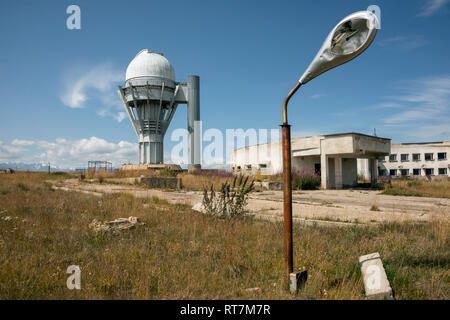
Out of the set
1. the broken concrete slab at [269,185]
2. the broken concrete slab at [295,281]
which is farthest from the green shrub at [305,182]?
the broken concrete slab at [295,281]

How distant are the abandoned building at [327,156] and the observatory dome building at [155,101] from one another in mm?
8136

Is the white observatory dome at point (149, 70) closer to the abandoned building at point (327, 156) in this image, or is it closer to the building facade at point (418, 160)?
the abandoned building at point (327, 156)

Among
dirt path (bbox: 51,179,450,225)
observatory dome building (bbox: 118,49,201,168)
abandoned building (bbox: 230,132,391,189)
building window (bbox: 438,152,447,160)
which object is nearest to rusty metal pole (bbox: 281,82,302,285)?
dirt path (bbox: 51,179,450,225)

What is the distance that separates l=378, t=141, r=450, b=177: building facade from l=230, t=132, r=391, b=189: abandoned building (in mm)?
25464

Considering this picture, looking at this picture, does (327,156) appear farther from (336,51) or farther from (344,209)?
(336,51)

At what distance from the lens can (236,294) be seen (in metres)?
2.32

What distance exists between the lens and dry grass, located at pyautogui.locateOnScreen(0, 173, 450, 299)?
2346 mm

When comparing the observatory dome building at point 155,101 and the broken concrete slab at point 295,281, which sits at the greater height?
the observatory dome building at point 155,101

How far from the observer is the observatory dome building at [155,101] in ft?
103

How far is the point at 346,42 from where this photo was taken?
211 centimetres

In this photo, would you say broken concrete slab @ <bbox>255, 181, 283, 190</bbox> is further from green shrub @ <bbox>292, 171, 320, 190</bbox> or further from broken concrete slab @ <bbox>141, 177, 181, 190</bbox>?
broken concrete slab @ <bbox>141, 177, 181, 190</bbox>

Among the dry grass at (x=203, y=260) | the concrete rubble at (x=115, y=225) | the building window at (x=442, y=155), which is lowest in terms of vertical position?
the dry grass at (x=203, y=260)
